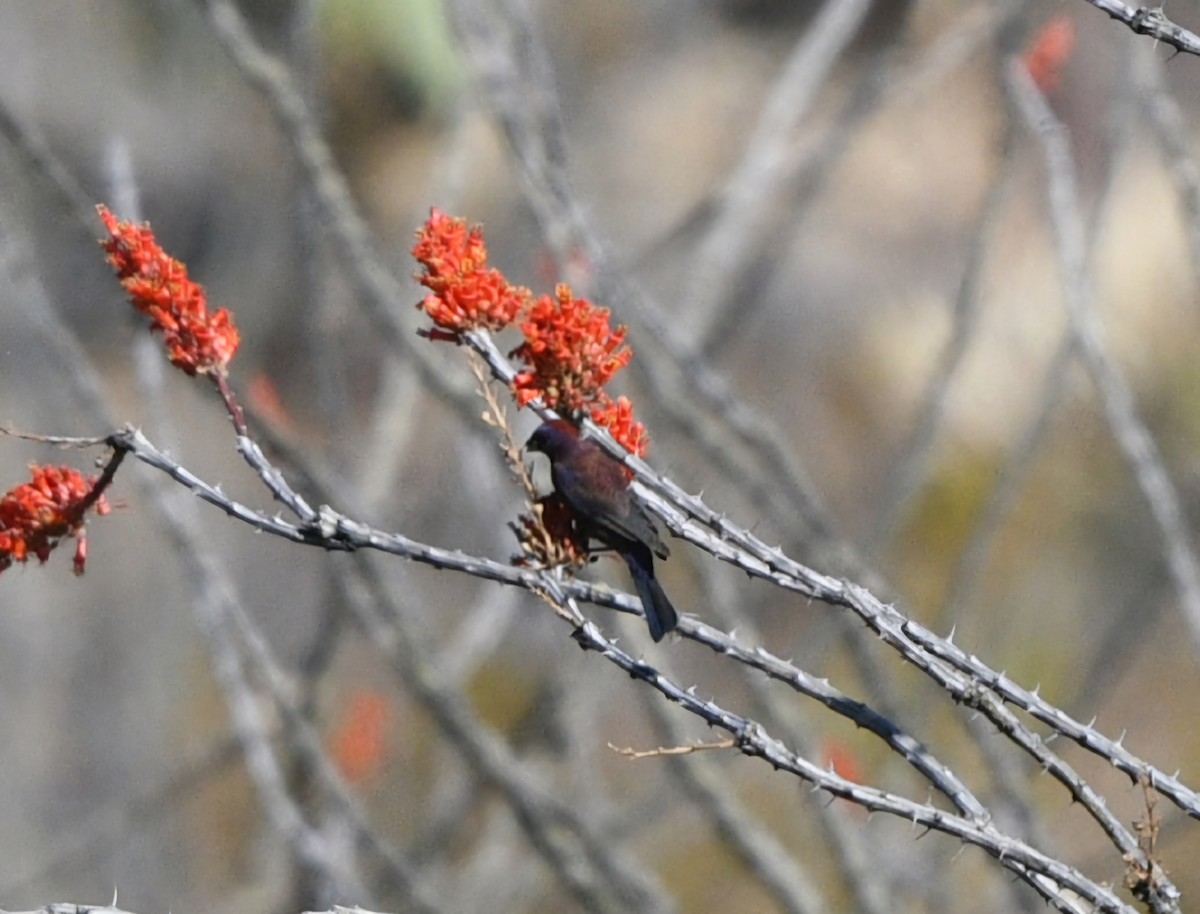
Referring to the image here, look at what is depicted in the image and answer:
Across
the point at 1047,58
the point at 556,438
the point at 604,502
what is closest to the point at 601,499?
the point at 604,502

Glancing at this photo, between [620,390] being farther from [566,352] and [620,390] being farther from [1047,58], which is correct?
[566,352]

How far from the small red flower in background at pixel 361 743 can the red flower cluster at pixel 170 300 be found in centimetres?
479

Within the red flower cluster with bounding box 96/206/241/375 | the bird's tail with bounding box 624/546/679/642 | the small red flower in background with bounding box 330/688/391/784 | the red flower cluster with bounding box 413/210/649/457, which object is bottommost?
the bird's tail with bounding box 624/546/679/642

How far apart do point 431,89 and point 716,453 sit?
10.5 meters

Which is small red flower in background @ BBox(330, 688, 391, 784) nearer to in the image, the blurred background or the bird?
the blurred background

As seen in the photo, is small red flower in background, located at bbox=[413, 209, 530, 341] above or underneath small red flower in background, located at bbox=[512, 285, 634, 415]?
above

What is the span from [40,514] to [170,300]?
38 centimetres

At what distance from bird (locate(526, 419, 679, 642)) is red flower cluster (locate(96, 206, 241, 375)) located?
0.52 meters

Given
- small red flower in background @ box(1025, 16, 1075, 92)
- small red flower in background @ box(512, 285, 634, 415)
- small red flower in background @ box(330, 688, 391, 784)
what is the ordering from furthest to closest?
small red flower in background @ box(330, 688, 391, 784)
small red flower in background @ box(1025, 16, 1075, 92)
small red flower in background @ box(512, 285, 634, 415)

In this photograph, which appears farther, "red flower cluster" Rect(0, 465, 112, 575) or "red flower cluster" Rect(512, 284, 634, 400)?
"red flower cluster" Rect(0, 465, 112, 575)

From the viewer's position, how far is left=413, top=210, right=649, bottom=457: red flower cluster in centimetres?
200

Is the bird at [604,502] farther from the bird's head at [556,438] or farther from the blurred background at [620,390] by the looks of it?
Result: the blurred background at [620,390]

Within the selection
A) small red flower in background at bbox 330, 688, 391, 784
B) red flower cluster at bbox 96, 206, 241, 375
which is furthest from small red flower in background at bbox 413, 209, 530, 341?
small red flower in background at bbox 330, 688, 391, 784

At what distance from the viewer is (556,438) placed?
2.18 meters
